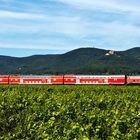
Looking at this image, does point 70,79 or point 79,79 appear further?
point 70,79

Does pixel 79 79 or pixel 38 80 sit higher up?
pixel 79 79

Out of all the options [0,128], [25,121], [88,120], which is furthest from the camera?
[0,128]

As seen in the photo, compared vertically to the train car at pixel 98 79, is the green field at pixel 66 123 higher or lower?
lower

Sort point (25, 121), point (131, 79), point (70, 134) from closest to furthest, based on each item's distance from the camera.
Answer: point (70, 134) → point (25, 121) → point (131, 79)

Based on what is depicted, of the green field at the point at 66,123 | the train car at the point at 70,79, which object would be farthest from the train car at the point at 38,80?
the green field at the point at 66,123

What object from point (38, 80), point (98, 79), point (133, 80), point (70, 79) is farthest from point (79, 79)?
point (133, 80)

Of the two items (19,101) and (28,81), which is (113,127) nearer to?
(19,101)

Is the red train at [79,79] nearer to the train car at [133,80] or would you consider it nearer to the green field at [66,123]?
the train car at [133,80]

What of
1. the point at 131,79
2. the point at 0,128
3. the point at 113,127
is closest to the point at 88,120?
the point at 113,127

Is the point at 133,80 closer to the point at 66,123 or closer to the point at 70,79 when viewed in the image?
the point at 70,79

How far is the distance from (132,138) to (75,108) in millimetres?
9300

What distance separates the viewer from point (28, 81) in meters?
123

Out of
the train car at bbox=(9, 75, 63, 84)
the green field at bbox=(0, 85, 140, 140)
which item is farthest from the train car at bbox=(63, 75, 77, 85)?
the green field at bbox=(0, 85, 140, 140)

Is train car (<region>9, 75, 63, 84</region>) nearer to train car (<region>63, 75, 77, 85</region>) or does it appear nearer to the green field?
train car (<region>63, 75, 77, 85</region>)
